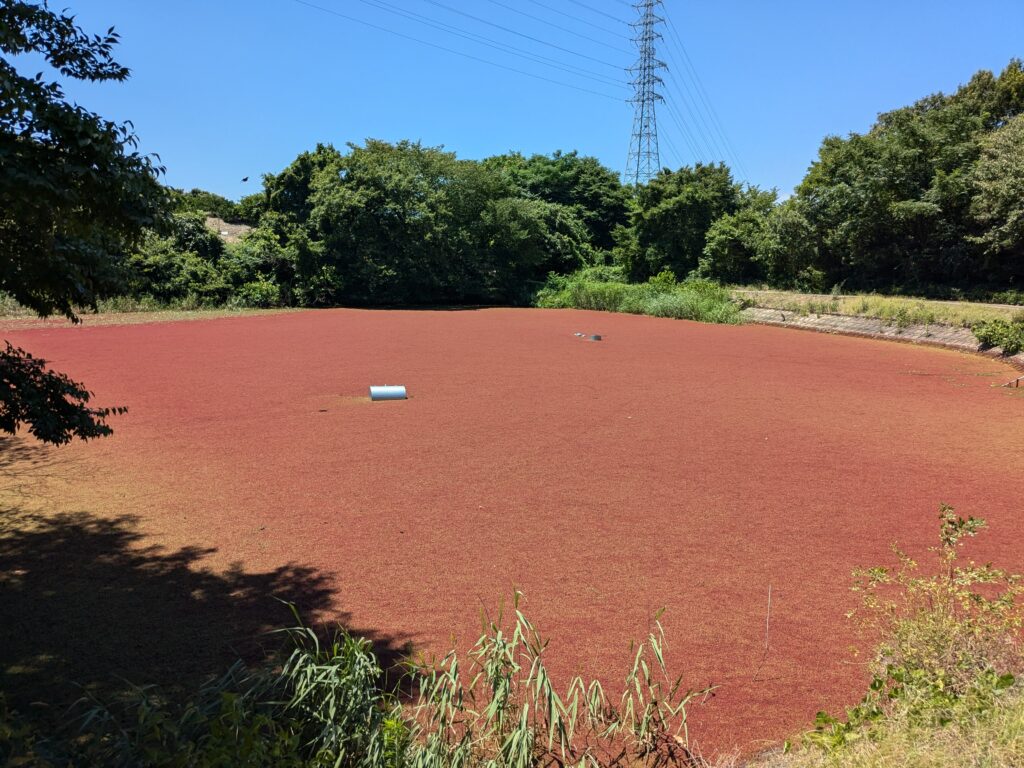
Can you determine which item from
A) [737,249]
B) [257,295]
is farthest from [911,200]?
→ [257,295]

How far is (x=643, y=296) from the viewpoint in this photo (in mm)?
36719

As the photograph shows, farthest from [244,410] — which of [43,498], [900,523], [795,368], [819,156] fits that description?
[819,156]

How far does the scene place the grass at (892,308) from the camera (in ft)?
74.3

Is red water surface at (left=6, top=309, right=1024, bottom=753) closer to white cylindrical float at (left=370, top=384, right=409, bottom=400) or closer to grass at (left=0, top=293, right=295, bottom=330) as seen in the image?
white cylindrical float at (left=370, top=384, right=409, bottom=400)

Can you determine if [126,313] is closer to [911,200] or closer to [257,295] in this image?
[257,295]

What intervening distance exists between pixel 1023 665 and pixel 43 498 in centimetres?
825

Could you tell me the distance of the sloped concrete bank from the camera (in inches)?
824

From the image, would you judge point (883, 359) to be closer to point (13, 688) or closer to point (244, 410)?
point (244, 410)

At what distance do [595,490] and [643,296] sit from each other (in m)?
30.1

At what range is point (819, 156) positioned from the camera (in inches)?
1574

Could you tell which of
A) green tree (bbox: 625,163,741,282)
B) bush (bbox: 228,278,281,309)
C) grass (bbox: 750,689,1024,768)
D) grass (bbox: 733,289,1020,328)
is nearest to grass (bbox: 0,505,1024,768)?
grass (bbox: 750,689,1024,768)

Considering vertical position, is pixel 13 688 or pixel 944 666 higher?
pixel 944 666

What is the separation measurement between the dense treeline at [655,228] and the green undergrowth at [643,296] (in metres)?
1.53

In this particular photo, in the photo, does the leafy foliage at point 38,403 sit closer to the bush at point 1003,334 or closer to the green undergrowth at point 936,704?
the green undergrowth at point 936,704
